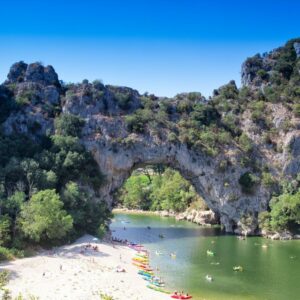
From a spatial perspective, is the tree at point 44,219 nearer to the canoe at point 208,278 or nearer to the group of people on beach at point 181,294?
the canoe at point 208,278

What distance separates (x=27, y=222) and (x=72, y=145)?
2202cm

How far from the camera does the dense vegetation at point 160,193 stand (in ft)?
349

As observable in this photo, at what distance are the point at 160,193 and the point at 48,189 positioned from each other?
58.2 meters

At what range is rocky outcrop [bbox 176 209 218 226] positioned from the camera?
91.9m

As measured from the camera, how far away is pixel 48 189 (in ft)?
196

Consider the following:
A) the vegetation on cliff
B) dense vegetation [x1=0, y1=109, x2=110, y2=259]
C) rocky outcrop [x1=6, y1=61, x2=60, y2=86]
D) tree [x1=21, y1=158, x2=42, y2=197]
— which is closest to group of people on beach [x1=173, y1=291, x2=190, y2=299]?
dense vegetation [x1=0, y1=109, x2=110, y2=259]

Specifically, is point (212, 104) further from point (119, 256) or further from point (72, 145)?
point (119, 256)

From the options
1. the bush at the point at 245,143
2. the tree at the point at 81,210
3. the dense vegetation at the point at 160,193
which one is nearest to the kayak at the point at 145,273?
the tree at the point at 81,210

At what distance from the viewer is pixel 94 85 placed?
8325 cm

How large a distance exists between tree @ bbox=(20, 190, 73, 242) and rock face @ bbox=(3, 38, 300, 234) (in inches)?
808

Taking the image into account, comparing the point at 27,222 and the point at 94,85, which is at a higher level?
the point at 94,85

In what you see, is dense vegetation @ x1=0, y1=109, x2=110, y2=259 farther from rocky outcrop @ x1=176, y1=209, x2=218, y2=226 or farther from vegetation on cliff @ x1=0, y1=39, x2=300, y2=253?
rocky outcrop @ x1=176, y1=209, x2=218, y2=226

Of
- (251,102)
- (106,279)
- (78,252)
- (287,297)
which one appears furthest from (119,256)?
(251,102)

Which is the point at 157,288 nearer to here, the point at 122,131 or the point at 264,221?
the point at 264,221
